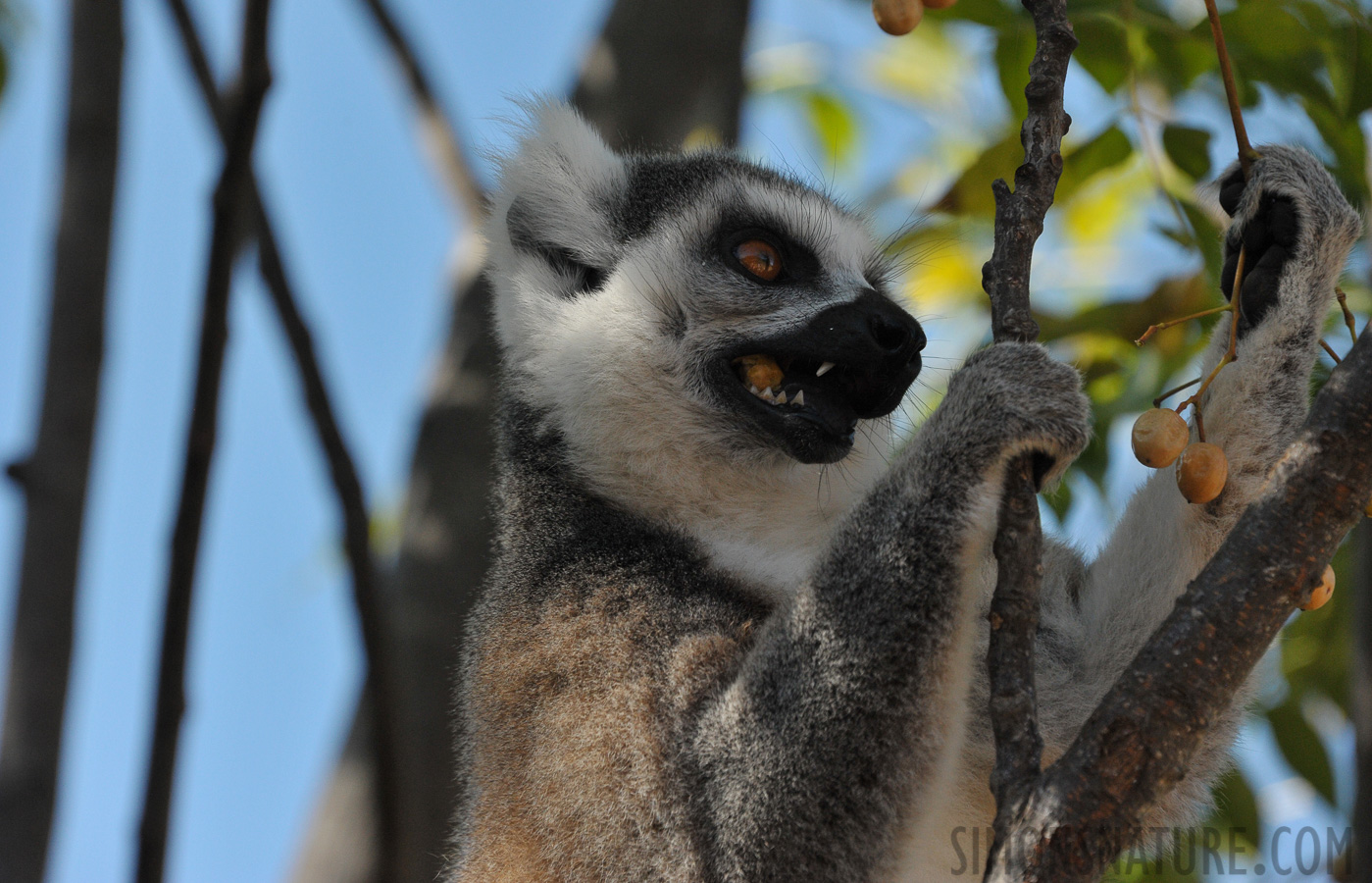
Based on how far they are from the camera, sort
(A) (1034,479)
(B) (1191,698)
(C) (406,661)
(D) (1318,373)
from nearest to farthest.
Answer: (B) (1191,698) → (A) (1034,479) → (D) (1318,373) → (C) (406,661)

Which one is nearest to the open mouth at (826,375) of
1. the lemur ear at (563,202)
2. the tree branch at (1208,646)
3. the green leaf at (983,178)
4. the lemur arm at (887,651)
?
the green leaf at (983,178)

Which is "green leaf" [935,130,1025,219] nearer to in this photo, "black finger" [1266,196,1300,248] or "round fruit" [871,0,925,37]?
"black finger" [1266,196,1300,248]

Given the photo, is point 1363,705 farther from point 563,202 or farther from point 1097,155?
point 563,202

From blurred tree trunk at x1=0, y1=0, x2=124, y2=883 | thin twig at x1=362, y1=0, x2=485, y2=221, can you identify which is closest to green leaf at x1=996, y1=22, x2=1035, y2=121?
blurred tree trunk at x1=0, y1=0, x2=124, y2=883

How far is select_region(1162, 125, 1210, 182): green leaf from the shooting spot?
4059mm

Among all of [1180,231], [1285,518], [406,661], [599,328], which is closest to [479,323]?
[406,661]

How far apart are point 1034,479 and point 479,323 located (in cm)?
472

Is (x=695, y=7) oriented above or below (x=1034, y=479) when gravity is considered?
below

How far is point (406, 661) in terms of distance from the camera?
20.7ft

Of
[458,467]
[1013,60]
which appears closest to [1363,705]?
[1013,60]

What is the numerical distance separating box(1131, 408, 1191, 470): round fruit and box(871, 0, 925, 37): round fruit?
1176mm

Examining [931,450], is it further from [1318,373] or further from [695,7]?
[695,7]

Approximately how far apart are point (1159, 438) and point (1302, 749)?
2864 millimetres

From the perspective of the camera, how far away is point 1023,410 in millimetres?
2980
